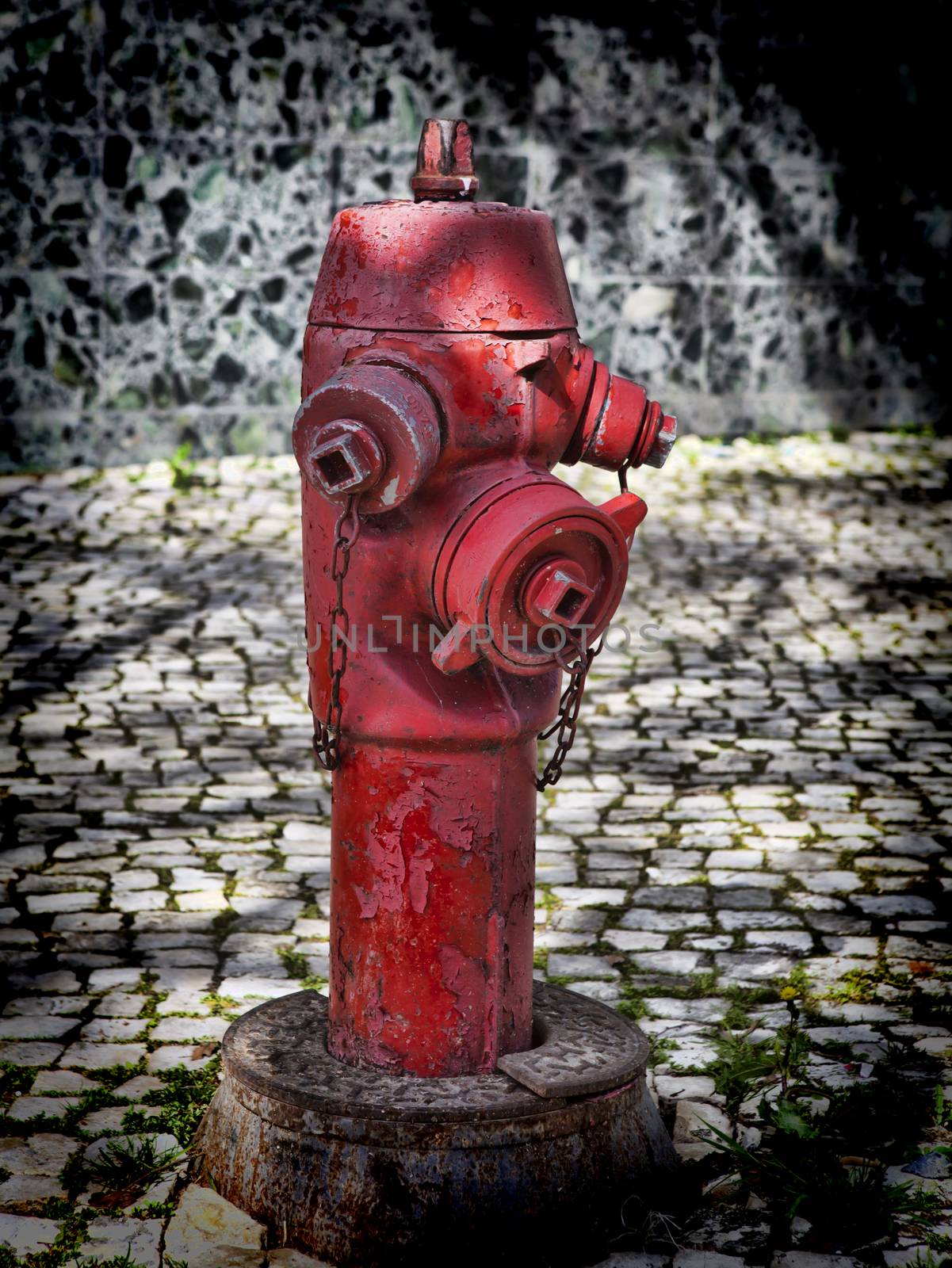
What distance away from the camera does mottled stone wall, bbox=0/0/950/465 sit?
973cm

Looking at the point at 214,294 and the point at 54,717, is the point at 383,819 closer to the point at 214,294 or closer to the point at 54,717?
A: the point at 54,717

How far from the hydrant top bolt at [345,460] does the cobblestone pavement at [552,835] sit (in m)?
1.43

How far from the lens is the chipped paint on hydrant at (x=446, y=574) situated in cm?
294

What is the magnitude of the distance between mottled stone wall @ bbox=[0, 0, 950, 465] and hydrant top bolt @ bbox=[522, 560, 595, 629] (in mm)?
7460

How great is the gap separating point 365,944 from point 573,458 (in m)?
1.06

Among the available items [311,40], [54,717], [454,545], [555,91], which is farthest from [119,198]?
[454,545]

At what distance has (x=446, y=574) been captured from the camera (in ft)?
9.83

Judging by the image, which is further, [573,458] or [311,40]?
[311,40]

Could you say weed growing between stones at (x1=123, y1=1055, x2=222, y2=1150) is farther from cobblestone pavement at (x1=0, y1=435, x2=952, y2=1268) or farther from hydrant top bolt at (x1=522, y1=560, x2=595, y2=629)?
hydrant top bolt at (x1=522, y1=560, x2=595, y2=629)

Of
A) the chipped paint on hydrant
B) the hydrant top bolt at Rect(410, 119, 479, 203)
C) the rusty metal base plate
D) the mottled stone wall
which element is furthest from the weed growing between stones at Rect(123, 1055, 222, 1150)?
the mottled stone wall

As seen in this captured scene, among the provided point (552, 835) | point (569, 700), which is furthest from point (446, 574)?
point (552, 835)

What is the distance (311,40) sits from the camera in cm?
1018

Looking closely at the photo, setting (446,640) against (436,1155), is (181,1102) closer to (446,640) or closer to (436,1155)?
(436,1155)

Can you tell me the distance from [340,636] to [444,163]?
Answer: 94 centimetres
